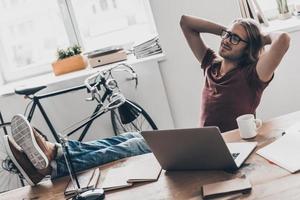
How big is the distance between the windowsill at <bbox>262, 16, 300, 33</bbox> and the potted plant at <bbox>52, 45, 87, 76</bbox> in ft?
4.52

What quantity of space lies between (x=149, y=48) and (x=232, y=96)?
3.88ft

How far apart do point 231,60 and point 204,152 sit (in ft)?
2.65

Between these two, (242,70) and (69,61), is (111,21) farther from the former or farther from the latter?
(242,70)

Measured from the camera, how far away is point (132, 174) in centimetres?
168

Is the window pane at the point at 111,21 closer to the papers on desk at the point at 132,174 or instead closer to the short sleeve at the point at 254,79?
the short sleeve at the point at 254,79

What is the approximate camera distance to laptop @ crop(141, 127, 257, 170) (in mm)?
1444

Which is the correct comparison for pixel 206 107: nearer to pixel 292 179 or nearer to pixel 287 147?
pixel 287 147

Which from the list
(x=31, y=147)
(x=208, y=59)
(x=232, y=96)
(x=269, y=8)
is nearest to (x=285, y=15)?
(x=269, y=8)

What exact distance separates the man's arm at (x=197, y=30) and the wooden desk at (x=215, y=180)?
0.86m

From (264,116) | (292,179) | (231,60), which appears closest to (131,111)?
(231,60)

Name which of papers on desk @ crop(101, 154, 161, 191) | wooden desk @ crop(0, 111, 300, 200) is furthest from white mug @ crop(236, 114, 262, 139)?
→ papers on desk @ crop(101, 154, 161, 191)

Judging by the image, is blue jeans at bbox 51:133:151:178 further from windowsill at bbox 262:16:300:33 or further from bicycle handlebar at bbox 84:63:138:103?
windowsill at bbox 262:16:300:33

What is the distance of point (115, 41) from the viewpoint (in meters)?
3.66

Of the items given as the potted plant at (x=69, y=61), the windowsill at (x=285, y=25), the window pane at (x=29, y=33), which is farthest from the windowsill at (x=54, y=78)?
the windowsill at (x=285, y=25)
